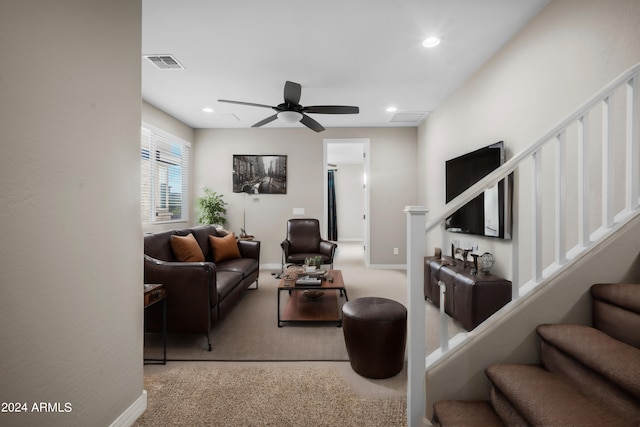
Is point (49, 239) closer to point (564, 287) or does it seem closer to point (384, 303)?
point (384, 303)

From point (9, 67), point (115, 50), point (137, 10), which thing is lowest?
point (9, 67)

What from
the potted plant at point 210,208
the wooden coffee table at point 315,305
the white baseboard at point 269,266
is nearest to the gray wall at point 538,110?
the wooden coffee table at point 315,305

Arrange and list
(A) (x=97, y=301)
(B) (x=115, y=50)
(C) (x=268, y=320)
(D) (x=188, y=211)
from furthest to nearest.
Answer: (D) (x=188, y=211) < (C) (x=268, y=320) < (B) (x=115, y=50) < (A) (x=97, y=301)

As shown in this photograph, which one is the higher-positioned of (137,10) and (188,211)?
(137,10)

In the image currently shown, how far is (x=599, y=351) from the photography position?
1.05m

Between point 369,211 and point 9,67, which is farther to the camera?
point 369,211

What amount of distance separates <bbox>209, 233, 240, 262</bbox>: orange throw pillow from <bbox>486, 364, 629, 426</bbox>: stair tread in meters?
3.24

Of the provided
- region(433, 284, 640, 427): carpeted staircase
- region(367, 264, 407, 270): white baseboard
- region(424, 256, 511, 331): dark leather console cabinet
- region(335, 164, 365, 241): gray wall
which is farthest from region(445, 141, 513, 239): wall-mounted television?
region(335, 164, 365, 241): gray wall

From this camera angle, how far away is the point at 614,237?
135 cm

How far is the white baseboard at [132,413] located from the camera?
1468 millimetres

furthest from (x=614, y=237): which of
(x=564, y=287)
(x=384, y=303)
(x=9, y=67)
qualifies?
(x=9, y=67)

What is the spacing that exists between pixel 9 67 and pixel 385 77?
321 centimetres

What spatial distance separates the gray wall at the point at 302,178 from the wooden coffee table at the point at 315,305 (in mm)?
2169

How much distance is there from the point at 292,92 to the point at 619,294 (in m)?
2.84
